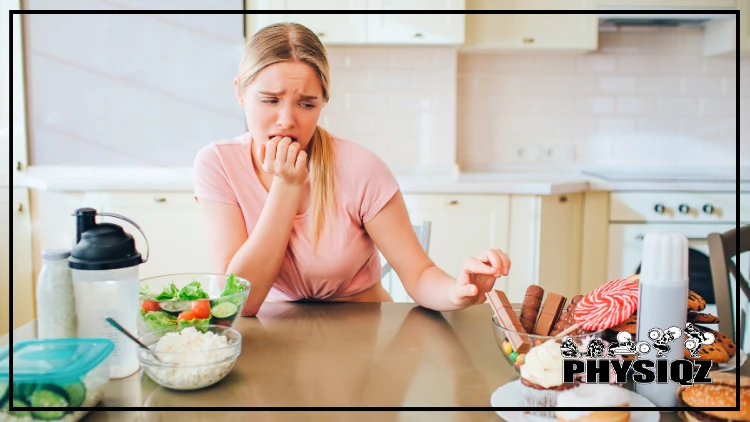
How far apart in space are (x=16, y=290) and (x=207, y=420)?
1.96 m

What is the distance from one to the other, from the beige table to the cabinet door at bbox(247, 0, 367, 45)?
154 centimetres

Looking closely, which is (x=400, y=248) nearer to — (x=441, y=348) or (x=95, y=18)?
(x=441, y=348)

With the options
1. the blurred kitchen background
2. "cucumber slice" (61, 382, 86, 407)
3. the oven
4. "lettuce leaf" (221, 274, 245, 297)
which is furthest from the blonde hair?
the oven

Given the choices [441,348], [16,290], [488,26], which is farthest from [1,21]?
[441,348]

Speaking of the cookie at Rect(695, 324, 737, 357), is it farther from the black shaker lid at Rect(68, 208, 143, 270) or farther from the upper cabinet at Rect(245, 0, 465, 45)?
the upper cabinet at Rect(245, 0, 465, 45)

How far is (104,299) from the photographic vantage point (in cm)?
63

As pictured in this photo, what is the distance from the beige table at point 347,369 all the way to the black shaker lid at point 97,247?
13 centimetres

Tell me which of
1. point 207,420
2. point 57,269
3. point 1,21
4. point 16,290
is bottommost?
point 16,290

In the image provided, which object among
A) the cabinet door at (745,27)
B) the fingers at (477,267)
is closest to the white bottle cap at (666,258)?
the fingers at (477,267)

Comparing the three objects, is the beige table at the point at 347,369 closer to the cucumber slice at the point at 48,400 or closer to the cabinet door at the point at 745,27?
the cucumber slice at the point at 48,400

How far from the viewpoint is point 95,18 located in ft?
7.49

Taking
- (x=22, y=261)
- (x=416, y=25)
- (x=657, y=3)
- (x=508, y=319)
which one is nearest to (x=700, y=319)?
(x=508, y=319)

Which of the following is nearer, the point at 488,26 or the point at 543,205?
the point at 543,205

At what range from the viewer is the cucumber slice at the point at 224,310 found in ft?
2.39
